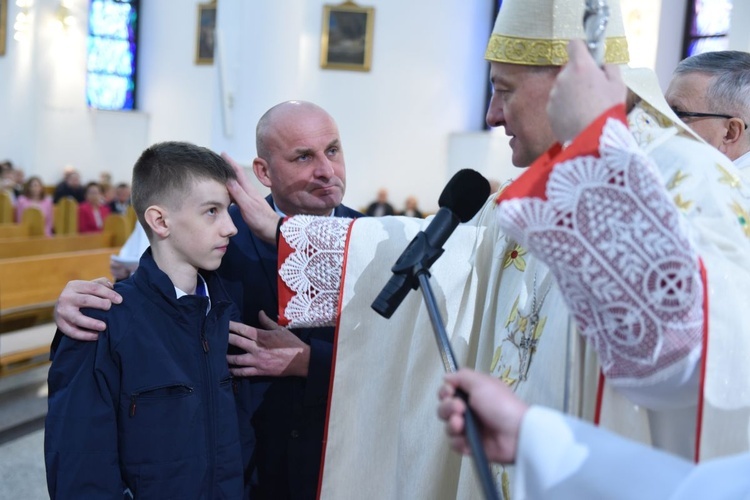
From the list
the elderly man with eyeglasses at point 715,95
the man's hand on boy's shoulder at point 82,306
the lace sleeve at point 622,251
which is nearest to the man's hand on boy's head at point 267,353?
the man's hand on boy's shoulder at point 82,306

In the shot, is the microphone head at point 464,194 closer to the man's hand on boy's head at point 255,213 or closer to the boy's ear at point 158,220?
the man's hand on boy's head at point 255,213

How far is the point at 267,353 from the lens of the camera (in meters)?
2.21

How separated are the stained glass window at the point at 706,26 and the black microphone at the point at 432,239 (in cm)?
1013

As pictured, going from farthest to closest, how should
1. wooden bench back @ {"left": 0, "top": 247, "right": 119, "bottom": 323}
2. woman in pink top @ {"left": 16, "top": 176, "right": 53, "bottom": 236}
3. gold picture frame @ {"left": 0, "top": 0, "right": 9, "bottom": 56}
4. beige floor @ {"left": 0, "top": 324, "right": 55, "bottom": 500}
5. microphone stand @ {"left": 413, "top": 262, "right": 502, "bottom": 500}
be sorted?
gold picture frame @ {"left": 0, "top": 0, "right": 9, "bottom": 56}, woman in pink top @ {"left": 16, "top": 176, "right": 53, "bottom": 236}, wooden bench back @ {"left": 0, "top": 247, "right": 119, "bottom": 323}, beige floor @ {"left": 0, "top": 324, "right": 55, "bottom": 500}, microphone stand @ {"left": 413, "top": 262, "right": 502, "bottom": 500}

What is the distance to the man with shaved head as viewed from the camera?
7.30 feet

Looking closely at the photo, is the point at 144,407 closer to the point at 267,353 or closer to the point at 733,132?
the point at 267,353

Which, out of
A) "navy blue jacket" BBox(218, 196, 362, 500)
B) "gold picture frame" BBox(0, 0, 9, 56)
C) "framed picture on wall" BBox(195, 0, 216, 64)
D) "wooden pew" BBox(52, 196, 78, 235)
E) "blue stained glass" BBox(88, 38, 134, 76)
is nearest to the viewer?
"navy blue jacket" BBox(218, 196, 362, 500)

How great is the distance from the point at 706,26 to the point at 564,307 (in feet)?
34.2

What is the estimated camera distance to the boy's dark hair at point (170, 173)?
83.1 inches

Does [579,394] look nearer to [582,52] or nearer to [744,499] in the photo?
[744,499]

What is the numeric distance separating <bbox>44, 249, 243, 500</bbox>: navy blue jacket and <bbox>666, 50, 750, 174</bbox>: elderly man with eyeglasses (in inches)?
65.0

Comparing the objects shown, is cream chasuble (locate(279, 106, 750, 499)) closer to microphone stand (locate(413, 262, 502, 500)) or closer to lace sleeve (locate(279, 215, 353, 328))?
lace sleeve (locate(279, 215, 353, 328))

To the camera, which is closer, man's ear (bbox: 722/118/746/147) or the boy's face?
the boy's face

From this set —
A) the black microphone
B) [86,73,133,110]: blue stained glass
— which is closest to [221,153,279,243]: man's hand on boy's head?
the black microphone
